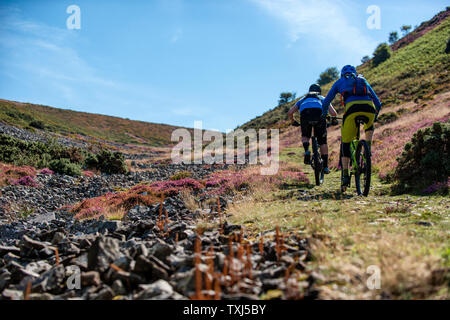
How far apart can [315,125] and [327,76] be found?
87170mm

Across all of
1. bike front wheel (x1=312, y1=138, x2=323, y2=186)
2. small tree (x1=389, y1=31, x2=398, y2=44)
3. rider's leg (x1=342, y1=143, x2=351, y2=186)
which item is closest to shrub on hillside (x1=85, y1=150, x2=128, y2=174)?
bike front wheel (x1=312, y1=138, x2=323, y2=186)

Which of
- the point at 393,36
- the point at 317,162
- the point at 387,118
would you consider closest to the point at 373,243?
the point at 317,162

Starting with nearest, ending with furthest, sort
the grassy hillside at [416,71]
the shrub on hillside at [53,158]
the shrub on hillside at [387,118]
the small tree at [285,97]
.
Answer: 1. the shrub on hillside at [53,158]
2. the shrub on hillside at [387,118]
3. the grassy hillside at [416,71]
4. the small tree at [285,97]

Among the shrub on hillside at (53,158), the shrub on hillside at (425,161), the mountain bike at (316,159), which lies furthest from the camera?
the shrub on hillside at (53,158)

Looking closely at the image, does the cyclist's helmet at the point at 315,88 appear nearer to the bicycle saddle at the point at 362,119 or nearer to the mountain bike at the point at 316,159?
the mountain bike at the point at 316,159

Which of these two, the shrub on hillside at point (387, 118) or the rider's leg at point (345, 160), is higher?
the shrub on hillside at point (387, 118)

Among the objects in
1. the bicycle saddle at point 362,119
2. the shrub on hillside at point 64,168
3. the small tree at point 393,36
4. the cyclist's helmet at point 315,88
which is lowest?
the shrub on hillside at point 64,168

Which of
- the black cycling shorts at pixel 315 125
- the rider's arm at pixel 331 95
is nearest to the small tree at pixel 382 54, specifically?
the black cycling shorts at pixel 315 125

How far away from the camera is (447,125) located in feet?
28.1

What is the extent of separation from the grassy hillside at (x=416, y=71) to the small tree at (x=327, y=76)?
1745 centimetres

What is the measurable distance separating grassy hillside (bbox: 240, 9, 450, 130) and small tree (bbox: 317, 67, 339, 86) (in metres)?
17.4

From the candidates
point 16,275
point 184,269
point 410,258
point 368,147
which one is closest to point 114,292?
point 184,269

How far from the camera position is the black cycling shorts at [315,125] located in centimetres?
815

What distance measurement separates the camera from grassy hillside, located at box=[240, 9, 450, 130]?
3750cm
